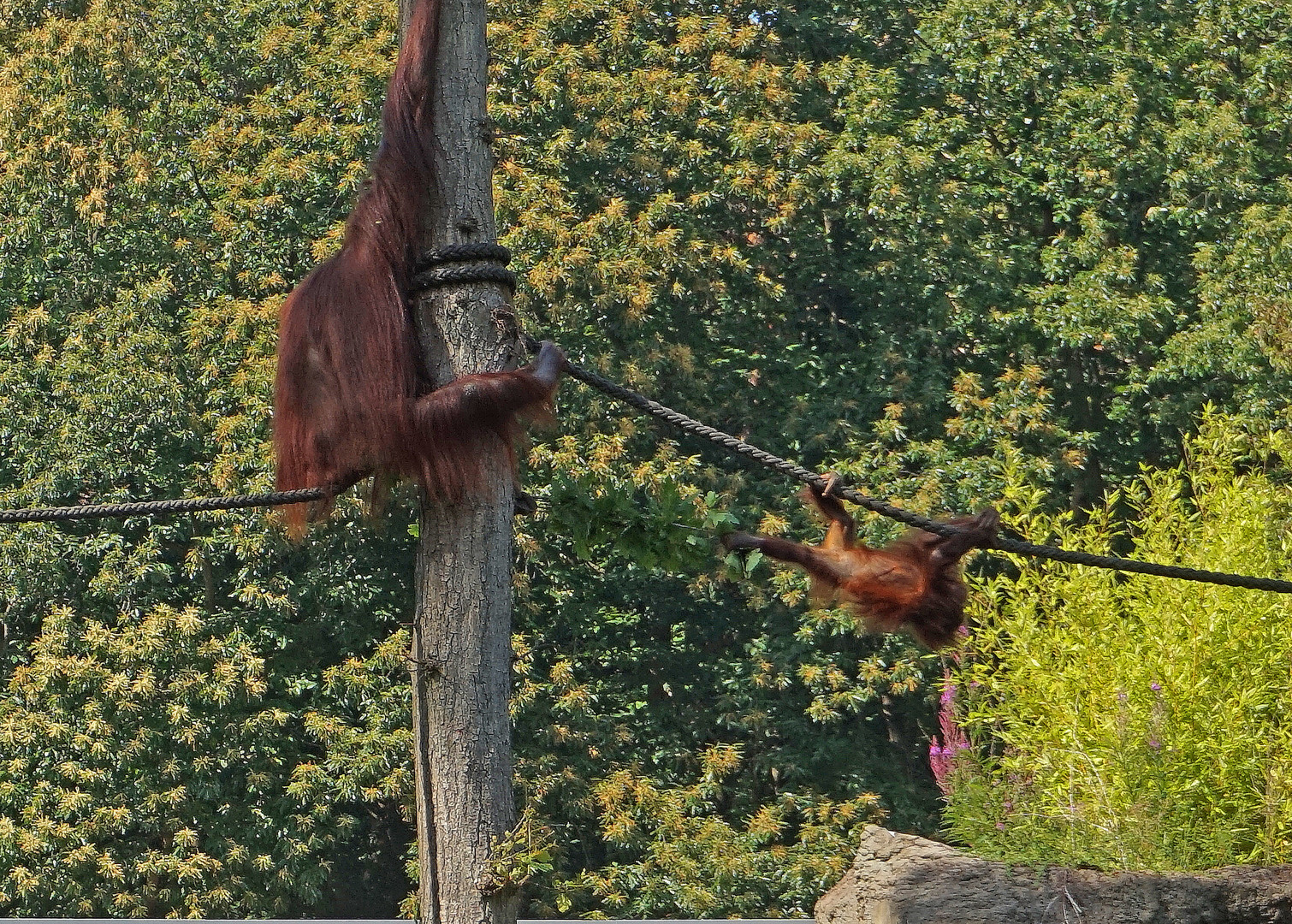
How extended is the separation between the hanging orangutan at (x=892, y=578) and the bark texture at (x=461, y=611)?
98 cm

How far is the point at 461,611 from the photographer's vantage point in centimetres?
296

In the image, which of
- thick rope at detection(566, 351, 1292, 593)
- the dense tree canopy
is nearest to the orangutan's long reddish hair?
thick rope at detection(566, 351, 1292, 593)

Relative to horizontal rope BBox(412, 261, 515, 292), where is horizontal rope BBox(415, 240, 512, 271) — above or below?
above

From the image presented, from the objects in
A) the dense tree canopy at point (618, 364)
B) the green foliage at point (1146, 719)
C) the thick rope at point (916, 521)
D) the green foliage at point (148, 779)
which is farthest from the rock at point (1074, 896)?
the green foliage at point (148, 779)

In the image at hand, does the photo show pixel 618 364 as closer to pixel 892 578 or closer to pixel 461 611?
pixel 892 578

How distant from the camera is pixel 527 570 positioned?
1097cm

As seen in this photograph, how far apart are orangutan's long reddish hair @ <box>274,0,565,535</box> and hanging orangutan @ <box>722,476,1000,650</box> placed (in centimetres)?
100

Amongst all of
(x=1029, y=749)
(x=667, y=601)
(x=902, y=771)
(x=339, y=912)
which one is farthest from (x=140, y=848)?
(x=1029, y=749)

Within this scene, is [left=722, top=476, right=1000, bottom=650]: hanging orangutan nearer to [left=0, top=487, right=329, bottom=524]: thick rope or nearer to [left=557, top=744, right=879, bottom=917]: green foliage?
[left=0, top=487, right=329, bottom=524]: thick rope

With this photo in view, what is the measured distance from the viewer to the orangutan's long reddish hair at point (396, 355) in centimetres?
303

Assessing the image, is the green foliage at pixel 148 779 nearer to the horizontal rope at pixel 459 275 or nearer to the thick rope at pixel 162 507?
the thick rope at pixel 162 507

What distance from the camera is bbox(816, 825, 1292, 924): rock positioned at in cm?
565

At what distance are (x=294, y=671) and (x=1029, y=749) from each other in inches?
225

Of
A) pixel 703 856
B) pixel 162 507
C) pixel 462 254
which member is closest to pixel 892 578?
pixel 462 254
